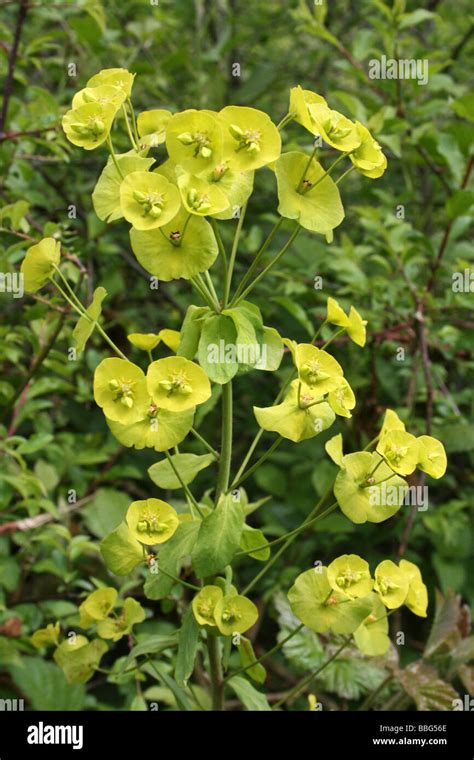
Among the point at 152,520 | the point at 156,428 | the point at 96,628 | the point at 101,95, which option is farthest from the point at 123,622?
the point at 101,95

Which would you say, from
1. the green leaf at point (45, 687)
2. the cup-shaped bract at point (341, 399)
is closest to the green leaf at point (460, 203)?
the cup-shaped bract at point (341, 399)

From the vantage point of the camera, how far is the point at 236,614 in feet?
3.34

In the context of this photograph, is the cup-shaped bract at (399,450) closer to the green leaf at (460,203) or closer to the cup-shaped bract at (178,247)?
the cup-shaped bract at (178,247)

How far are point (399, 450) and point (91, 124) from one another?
0.50 m

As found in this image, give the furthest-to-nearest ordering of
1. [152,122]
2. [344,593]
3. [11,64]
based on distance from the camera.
Answer: [11,64]
[152,122]
[344,593]

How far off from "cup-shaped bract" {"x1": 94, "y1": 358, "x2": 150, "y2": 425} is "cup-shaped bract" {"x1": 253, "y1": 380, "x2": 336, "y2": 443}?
0.44 feet

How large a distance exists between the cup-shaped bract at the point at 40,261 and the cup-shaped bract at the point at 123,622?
45cm

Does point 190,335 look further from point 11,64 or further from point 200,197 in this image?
point 11,64

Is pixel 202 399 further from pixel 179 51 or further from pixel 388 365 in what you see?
pixel 179 51

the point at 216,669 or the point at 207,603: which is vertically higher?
the point at 207,603

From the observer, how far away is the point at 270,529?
5.90ft

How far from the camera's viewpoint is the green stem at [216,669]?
110 centimetres

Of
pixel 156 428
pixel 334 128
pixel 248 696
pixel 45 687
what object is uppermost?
pixel 334 128
